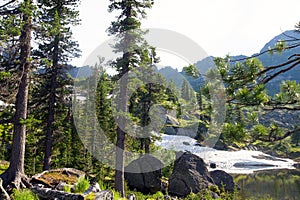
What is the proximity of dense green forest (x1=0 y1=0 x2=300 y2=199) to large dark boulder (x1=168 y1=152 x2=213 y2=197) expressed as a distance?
266cm

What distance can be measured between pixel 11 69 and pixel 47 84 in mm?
6336

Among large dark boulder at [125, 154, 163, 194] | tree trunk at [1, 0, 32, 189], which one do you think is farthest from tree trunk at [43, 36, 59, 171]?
large dark boulder at [125, 154, 163, 194]

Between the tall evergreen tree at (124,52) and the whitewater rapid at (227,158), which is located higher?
the tall evergreen tree at (124,52)

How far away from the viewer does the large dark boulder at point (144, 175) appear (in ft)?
71.4

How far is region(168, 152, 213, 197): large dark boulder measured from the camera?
74.7 feet

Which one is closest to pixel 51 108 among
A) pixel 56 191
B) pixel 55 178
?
pixel 55 178

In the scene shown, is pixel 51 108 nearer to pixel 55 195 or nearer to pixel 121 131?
pixel 121 131

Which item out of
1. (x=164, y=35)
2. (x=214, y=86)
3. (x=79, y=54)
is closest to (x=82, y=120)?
(x=79, y=54)

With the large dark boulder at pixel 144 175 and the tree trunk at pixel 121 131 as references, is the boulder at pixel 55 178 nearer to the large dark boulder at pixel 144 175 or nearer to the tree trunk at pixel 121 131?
the tree trunk at pixel 121 131

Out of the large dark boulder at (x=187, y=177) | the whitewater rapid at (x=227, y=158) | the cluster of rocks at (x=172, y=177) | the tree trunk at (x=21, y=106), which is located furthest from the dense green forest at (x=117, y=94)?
the whitewater rapid at (x=227, y=158)

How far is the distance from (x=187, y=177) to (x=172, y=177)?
129 centimetres

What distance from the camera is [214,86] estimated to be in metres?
3.96

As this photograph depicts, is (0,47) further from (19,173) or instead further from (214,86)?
(214,86)

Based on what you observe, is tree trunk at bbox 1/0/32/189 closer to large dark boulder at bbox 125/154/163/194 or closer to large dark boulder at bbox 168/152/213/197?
large dark boulder at bbox 125/154/163/194
